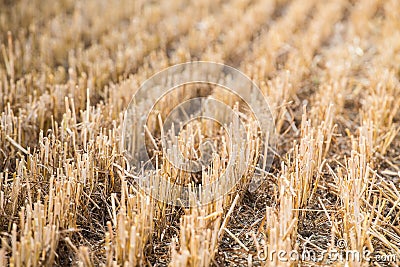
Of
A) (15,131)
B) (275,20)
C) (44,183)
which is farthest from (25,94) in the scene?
(275,20)

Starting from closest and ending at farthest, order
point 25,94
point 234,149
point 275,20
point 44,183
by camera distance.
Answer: point 44,183
point 234,149
point 25,94
point 275,20

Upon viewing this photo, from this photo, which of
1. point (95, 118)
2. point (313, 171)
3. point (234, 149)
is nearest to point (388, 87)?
point (313, 171)

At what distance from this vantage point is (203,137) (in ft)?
9.62

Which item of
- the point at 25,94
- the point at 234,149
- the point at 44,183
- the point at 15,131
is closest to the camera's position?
the point at 44,183

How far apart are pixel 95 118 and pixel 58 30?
2249mm

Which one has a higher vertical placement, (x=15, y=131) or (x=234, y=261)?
(x=15, y=131)

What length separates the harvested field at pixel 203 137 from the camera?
85.3 inches

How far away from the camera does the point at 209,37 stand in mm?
4988

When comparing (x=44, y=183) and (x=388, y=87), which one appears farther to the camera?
(x=388, y=87)

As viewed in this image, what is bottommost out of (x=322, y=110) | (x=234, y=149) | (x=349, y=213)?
(x=349, y=213)

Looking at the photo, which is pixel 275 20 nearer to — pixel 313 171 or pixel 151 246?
pixel 313 171

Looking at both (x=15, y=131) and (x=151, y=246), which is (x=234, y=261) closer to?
(x=151, y=246)

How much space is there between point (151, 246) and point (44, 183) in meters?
0.64

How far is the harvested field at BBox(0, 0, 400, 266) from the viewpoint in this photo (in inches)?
85.3
